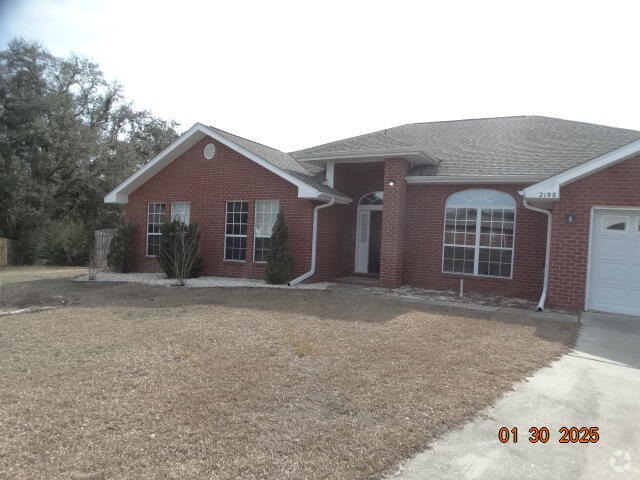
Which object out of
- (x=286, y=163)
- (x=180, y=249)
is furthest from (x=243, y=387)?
(x=286, y=163)

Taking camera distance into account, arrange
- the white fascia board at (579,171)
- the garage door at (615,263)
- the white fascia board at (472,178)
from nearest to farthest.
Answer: the white fascia board at (579,171), the garage door at (615,263), the white fascia board at (472,178)

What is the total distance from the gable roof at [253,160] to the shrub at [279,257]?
1.11m

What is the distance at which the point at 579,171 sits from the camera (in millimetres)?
9336

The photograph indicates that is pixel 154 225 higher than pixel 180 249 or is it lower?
higher

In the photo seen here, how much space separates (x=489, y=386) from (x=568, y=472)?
1.63 m

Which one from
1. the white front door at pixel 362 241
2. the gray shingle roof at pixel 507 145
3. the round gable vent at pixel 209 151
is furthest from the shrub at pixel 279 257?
the round gable vent at pixel 209 151

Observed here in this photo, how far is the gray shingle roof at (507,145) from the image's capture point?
39.6ft

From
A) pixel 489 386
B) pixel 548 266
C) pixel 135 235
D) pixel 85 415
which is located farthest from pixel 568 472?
pixel 135 235

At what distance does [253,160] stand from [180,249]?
353cm

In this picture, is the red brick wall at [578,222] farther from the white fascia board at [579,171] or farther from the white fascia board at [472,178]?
the white fascia board at [472,178]

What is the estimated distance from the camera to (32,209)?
76.9 feet

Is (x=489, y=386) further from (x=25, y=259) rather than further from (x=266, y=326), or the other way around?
(x=25, y=259)

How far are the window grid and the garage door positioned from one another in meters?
2.44

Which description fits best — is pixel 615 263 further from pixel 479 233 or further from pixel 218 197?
pixel 218 197
